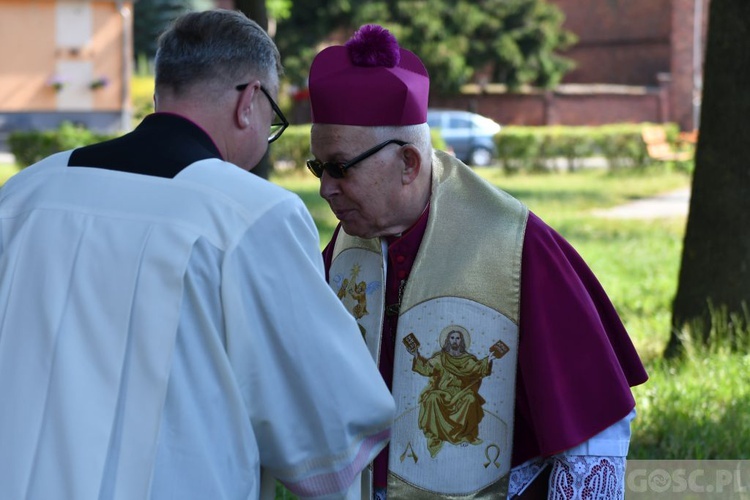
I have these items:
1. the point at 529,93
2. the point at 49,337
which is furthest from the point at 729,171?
the point at 529,93

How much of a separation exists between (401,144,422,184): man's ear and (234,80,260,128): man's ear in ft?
1.73

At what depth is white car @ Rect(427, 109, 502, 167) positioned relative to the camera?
97.2 feet

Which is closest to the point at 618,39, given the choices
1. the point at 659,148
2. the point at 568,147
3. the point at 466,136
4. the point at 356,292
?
the point at 466,136

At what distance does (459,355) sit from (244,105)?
2.62ft

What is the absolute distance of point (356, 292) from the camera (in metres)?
2.76

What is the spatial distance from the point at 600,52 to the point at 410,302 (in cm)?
4426

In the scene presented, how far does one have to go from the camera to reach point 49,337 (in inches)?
76.4

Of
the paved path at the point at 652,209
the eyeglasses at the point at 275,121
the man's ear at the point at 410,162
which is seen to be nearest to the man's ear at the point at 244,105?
the eyeglasses at the point at 275,121

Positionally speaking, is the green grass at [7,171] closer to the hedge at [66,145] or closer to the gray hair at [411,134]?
the hedge at [66,145]

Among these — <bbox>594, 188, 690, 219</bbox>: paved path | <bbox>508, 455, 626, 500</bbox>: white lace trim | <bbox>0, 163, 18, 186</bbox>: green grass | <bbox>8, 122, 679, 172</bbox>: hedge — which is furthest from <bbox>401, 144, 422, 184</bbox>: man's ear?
<bbox>8, 122, 679, 172</bbox>: hedge

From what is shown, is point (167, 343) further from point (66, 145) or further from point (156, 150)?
point (66, 145)

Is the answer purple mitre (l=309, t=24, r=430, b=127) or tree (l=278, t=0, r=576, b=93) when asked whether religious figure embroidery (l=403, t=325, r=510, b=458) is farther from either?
tree (l=278, t=0, r=576, b=93)

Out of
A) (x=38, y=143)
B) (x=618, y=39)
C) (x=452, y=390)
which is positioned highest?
(x=452, y=390)

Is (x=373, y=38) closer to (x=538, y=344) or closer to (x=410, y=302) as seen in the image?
(x=410, y=302)
